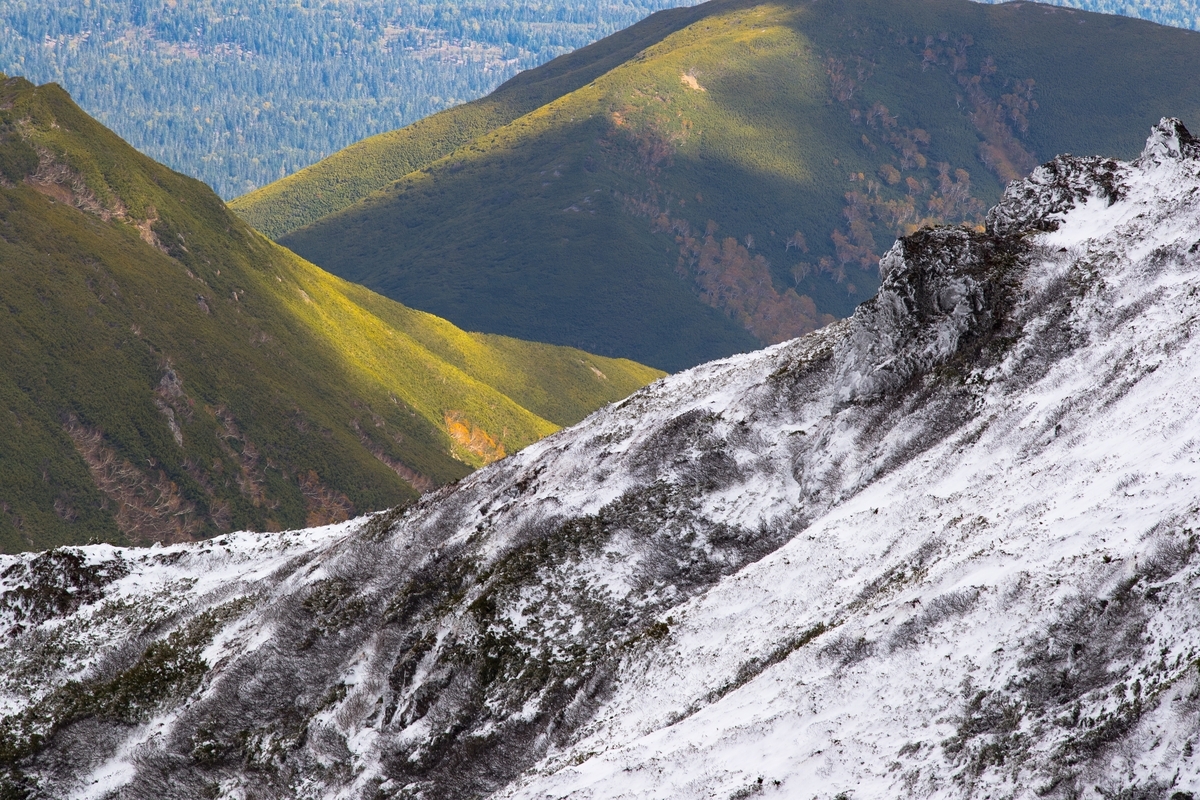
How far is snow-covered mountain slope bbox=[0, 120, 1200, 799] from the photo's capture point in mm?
37188

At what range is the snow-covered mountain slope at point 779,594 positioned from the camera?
37.2 metres

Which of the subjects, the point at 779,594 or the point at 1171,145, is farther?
the point at 1171,145

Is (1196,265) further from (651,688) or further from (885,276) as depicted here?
(651,688)

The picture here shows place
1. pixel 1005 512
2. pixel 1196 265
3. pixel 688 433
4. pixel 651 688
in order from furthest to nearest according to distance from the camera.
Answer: pixel 688 433 < pixel 1196 265 < pixel 651 688 < pixel 1005 512

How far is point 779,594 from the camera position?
53.0 m

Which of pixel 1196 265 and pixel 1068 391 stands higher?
pixel 1196 265

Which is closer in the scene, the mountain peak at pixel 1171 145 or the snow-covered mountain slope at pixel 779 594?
the snow-covered mountain slope at pixel 779 594

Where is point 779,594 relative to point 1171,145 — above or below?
below

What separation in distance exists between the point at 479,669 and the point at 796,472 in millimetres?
21748

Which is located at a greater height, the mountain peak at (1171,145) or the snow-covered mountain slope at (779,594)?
the mountain peak at (1171,145)

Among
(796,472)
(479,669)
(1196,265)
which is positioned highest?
(1196,265)

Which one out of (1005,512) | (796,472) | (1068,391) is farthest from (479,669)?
(1068,391)

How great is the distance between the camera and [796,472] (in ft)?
216

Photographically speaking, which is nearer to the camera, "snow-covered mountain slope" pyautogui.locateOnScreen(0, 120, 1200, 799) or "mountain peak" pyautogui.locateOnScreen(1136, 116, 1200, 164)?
"snow-covered mountain slope" pyautogui.locateOnScreen(0, 120, 1200, 799)
